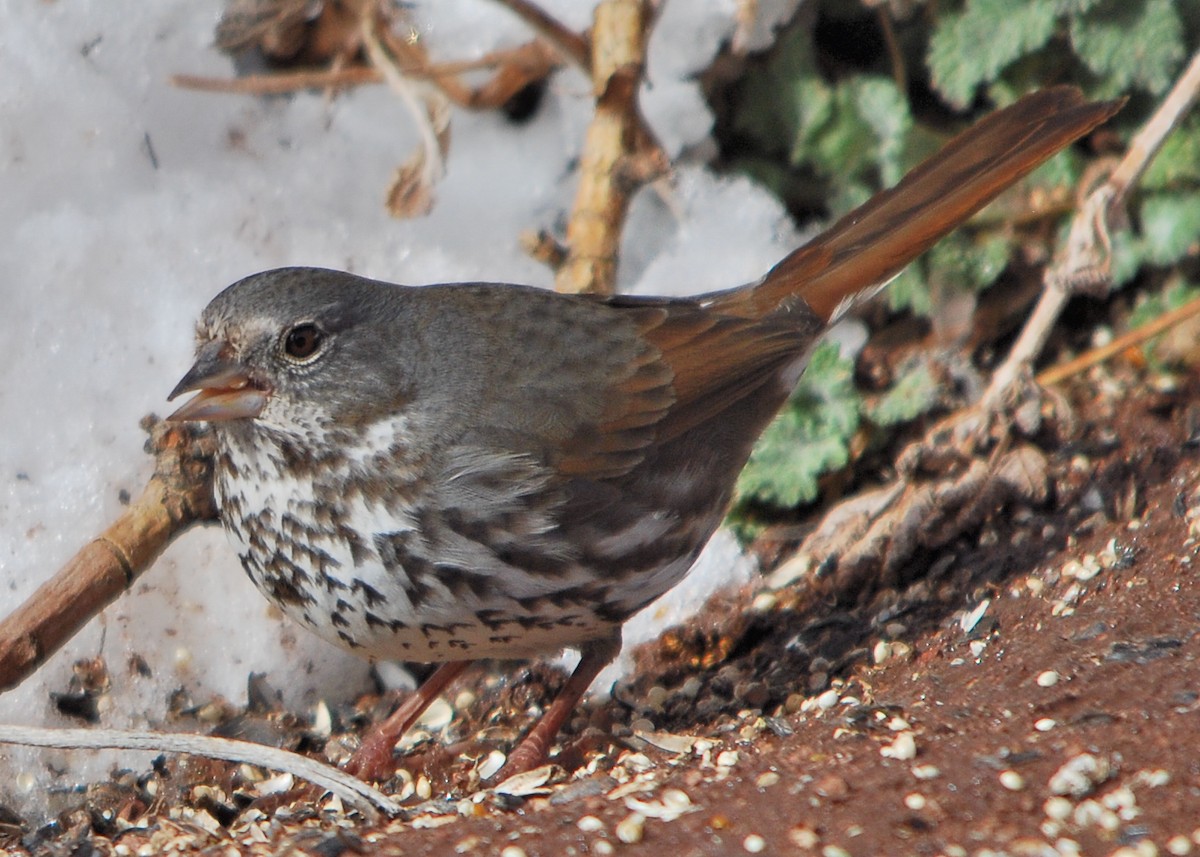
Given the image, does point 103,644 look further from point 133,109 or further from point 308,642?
point 133,109

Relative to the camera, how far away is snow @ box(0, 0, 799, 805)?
14.2 feet

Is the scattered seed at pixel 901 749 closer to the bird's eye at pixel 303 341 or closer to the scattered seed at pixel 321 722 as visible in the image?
the bird's eye at pixel 303 341

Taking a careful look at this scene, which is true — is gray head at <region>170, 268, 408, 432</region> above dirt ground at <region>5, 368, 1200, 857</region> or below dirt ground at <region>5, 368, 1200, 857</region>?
above

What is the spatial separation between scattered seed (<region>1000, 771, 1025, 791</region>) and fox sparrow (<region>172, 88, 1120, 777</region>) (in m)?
1.01

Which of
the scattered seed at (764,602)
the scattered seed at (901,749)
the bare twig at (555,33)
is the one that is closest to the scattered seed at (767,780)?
the scattered seed at (901,749)

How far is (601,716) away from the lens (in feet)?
14.0

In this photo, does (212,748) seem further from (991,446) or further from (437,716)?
(991,446)

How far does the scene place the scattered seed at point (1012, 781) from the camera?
3199 mm

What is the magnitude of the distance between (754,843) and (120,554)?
1663 millimetres

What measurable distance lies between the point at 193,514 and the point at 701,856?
162 centimetres

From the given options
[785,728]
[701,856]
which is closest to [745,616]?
[785,728]

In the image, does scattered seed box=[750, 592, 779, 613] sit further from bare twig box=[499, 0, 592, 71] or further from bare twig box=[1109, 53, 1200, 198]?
bare twig box=[499, 0, 592, 71]

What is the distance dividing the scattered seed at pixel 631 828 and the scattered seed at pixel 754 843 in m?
0.21

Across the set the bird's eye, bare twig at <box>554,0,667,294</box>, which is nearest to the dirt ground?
the bird's eye
